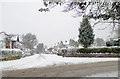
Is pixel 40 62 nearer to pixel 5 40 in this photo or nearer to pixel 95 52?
pixel 95 52

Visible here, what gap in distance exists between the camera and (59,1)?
2.99 meters

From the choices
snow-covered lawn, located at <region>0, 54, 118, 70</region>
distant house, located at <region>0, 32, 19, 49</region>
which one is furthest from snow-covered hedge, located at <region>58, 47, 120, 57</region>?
distant house, located at <region>0, 32, 19, 49</region>

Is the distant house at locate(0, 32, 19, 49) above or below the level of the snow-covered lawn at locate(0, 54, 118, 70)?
above

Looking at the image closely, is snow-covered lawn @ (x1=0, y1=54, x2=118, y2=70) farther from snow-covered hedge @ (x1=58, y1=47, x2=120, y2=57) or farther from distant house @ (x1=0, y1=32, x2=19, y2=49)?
distant house @ (x1=0, y1=32, x2=19, y2=49)

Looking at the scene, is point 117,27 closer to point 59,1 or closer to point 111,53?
point 59,1

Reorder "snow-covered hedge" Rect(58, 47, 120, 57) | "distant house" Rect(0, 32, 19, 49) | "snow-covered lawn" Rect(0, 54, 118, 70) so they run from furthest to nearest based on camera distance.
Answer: "distant house" Rect(0, 32, 19, 49) < "snow-covered hedge" Rect(58, 47, 120, 57) < "snow-covered lawn" Rect(0, 54, 118, 70)

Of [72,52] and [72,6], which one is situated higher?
[72,6]

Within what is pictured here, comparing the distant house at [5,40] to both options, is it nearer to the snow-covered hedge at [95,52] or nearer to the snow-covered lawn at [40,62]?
the snow-covered lawn at [40,62]

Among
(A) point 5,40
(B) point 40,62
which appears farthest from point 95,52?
(A) point 5,40

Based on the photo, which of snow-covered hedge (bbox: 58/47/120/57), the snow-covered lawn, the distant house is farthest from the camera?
the distant house

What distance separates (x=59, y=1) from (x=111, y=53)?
21494 millimetres

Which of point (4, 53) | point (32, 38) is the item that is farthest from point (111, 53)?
point (32, 38)

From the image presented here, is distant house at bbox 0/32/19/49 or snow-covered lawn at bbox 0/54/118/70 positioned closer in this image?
snow-covered lawn at bbox 0/54/118/70

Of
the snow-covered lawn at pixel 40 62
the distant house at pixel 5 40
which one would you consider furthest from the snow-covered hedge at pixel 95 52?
the distant house at pixel 5 40
